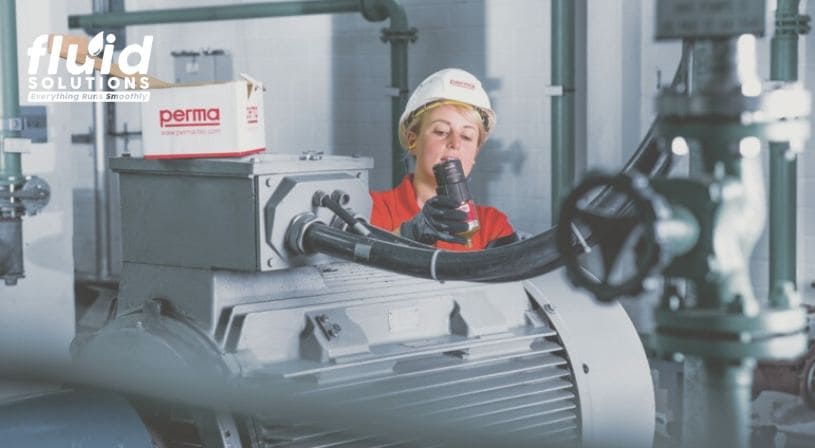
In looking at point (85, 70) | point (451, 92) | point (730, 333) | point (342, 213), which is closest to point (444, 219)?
point (342, 213)

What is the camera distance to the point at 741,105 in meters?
0.82

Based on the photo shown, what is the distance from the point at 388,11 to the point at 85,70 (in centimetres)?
121

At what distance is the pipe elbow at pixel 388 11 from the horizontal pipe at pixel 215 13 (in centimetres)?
3

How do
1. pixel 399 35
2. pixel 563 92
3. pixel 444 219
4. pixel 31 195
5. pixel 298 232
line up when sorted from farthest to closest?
pixel 399 35
pixel 563 92
pixel 31 195
pixel 444 219
pixel 298 232

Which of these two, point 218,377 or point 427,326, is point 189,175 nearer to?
point 218,377

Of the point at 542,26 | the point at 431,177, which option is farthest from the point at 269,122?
the point at 431,177

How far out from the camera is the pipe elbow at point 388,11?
412 cm

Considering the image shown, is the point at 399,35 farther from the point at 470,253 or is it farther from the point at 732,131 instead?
the point at 732,131

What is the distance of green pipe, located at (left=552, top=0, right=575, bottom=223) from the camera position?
3842 millimetres

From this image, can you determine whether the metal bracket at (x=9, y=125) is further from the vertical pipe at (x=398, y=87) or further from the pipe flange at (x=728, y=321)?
the pipe flange at (x=728, y=321)

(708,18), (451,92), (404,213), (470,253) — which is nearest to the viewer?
(708,18)

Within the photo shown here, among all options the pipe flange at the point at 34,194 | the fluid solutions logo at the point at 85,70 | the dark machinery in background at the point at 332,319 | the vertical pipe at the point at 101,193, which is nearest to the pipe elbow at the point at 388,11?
the fluid solutions logo at the point at 85,70

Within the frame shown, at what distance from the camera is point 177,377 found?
1.76 metres

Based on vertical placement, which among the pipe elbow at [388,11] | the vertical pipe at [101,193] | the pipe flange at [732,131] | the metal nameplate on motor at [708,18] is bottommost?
the vertical pipe at [101,193]
